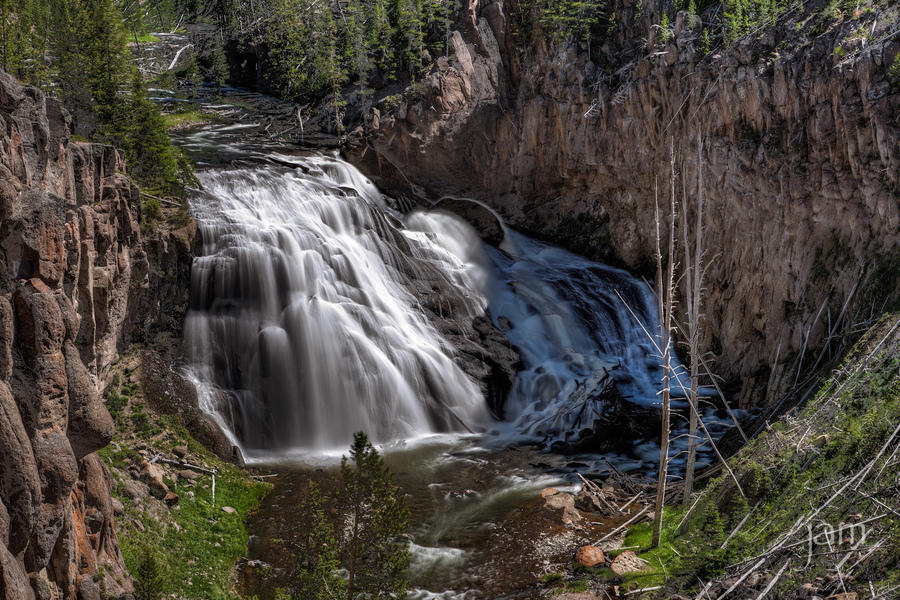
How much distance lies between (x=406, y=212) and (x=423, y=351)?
36.3ft

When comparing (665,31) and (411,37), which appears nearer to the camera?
(665,31)

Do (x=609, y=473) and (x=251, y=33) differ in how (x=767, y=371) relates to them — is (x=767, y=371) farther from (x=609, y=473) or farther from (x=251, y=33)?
(x=251, y=33)

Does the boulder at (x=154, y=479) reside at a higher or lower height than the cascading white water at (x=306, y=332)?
lower

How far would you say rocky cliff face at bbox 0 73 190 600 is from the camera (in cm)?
833

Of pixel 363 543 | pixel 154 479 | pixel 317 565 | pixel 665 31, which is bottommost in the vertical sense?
pixel 317 565

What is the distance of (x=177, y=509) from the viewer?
1557 cm

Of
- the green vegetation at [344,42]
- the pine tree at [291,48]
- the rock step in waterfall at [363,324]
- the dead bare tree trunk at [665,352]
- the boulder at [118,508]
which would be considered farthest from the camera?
the pine tree at [291,48]

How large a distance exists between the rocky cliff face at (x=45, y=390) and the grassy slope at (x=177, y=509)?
1625mm

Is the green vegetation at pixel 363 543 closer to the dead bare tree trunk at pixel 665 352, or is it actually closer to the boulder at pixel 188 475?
the dead bare tree trunk at pixel 665 352

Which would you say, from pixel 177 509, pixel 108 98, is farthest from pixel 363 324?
pixel 108 98

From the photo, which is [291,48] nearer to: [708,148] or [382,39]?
[382,39]

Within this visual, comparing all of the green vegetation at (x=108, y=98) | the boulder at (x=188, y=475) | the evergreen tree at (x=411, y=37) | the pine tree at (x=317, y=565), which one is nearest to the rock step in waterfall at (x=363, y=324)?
the green vegetation at (x=108, y=98)

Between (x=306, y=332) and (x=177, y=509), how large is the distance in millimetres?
8416

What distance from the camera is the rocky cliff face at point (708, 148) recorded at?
803 inches
